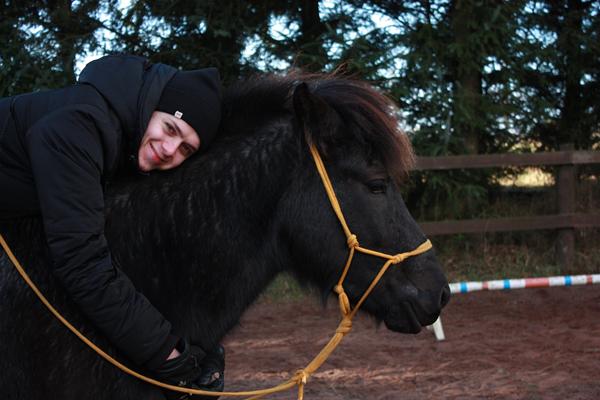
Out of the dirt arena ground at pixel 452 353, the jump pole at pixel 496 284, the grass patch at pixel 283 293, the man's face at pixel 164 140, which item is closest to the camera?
the man's face at pixel 164 140

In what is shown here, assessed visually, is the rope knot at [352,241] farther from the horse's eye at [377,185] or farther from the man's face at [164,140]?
the man's face at [164,140]

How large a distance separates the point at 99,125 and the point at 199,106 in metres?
0.41

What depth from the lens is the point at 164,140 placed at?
8.03 feet

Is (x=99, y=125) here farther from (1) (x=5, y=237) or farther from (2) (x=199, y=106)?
(1) (x=5, y=237)

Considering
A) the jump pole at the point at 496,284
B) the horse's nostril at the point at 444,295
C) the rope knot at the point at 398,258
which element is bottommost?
the jump pole at the point at 496,284

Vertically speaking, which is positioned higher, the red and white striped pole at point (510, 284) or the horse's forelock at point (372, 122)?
the horse's forelock at point (372, 122)

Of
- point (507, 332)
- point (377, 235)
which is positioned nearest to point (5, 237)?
point (377, 235)

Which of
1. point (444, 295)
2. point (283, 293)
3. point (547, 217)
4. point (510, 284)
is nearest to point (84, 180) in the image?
point (444, 295)

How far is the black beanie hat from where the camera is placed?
2439mm

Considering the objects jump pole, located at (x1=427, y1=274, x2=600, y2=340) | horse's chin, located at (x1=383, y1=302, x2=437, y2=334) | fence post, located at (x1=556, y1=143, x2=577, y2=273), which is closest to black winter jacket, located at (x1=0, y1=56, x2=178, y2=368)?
horse's chin, located at (x1=383, y1=302, x2=437, y2=334)

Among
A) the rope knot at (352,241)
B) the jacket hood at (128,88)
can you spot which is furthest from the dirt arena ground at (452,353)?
the jacket hood at (128,88)

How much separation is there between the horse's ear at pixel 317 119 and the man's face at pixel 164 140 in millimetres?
419

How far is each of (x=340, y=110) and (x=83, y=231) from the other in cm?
111

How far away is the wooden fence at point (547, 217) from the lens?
8734mm
